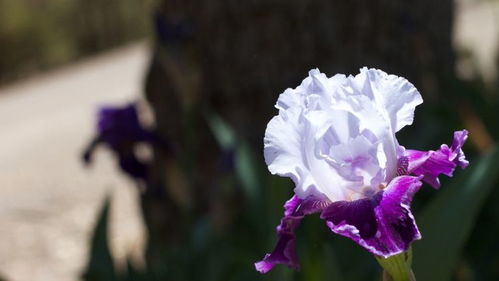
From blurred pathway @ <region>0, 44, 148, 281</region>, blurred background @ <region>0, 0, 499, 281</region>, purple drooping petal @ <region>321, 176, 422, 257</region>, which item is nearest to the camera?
purple drooping petal @ <region>321, 176, 422, 257</region>

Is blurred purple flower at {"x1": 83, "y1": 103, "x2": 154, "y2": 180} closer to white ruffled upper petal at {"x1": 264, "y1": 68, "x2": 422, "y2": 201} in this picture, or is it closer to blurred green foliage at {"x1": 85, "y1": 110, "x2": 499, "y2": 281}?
blurred green foliage at {"x1": 85, "y1": 110, "x2": 499, "y2": 281}

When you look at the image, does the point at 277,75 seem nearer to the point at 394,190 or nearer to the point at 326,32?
the point at 326,32

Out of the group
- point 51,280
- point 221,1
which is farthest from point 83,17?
point 221,1

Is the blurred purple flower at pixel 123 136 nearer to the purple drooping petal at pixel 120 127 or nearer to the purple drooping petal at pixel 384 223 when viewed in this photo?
the purple drooping petal at pixel 120 127

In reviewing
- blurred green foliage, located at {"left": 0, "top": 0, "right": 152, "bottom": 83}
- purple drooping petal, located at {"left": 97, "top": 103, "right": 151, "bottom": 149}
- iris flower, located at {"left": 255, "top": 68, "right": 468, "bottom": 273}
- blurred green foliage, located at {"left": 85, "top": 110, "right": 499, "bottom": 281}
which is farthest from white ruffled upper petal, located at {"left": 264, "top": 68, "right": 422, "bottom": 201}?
blurred green foliage, located at {"left": 0, "top": 0, "right": 152, "bottom": 83}

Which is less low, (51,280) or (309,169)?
(309,169)

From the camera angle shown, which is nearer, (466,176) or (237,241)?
(466,176)
